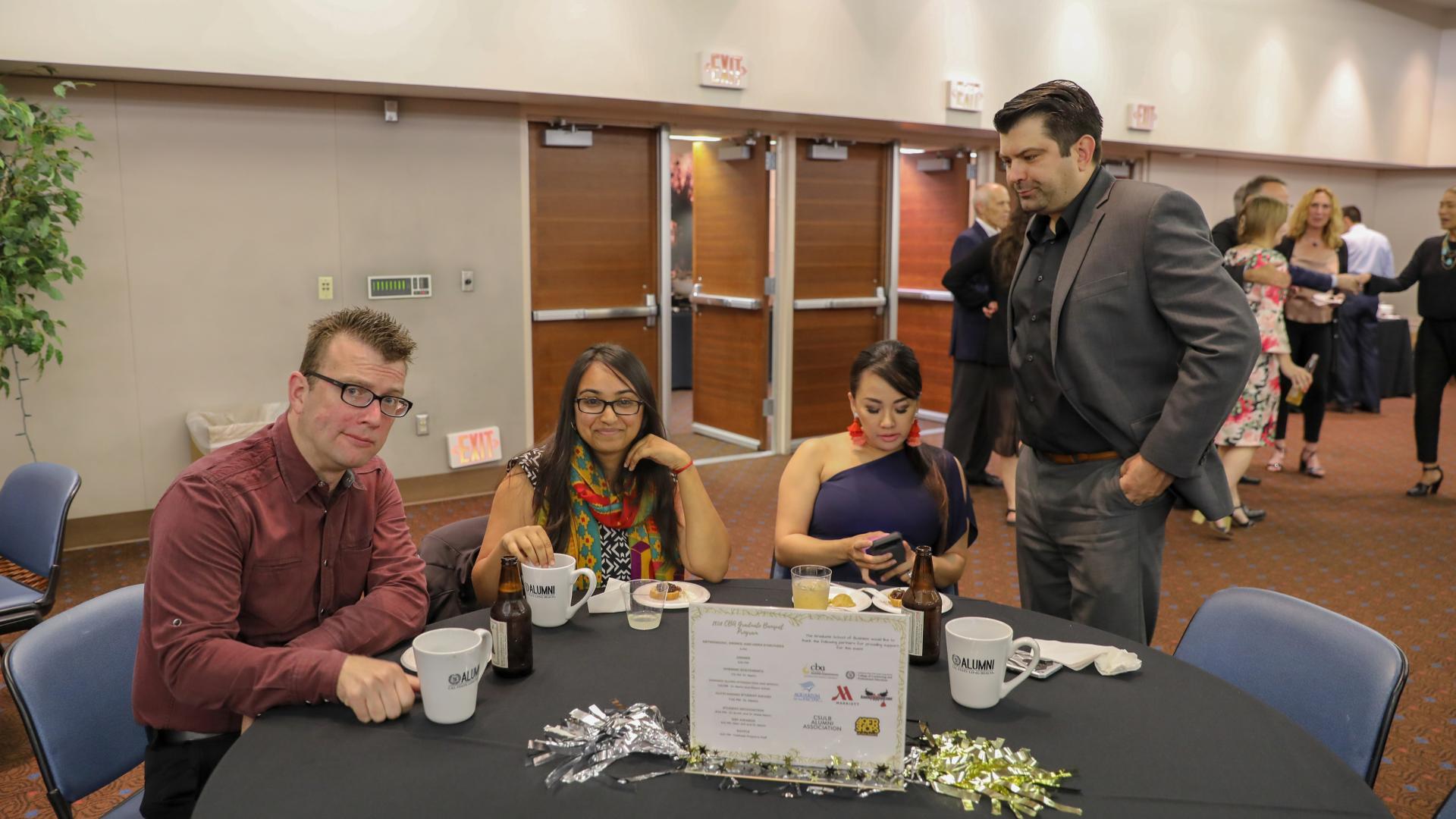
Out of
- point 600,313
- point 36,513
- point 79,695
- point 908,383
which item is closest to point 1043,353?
point 908,383

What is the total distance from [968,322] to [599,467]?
12.2 ft

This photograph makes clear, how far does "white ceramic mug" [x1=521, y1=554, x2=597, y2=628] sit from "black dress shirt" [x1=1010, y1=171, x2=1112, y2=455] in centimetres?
116

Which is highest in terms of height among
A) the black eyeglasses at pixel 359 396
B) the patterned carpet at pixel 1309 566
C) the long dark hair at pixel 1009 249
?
the long dark hair at pixel 1009 249

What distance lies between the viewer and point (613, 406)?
7.84 ft

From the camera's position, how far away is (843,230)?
7320mm

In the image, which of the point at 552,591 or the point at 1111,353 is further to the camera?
the point at 1111,353

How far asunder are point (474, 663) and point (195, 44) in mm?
4107

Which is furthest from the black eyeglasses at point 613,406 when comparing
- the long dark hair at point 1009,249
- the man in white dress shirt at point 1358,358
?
the man in white dress shirt at point 1358,358

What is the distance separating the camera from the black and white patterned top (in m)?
2.41

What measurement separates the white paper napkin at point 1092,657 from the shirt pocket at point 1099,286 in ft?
2.78

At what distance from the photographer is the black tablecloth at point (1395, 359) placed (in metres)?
9.23

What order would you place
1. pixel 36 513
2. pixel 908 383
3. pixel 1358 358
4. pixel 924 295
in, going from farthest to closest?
pixel 1358 358, pixel 924 295, pixel 36 513, pixel 908 383

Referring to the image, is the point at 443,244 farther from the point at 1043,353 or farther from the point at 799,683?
the point at 799,683

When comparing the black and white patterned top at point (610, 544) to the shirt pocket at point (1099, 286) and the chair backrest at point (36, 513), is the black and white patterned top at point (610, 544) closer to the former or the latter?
the shirt pocket at point (1099, 286)
